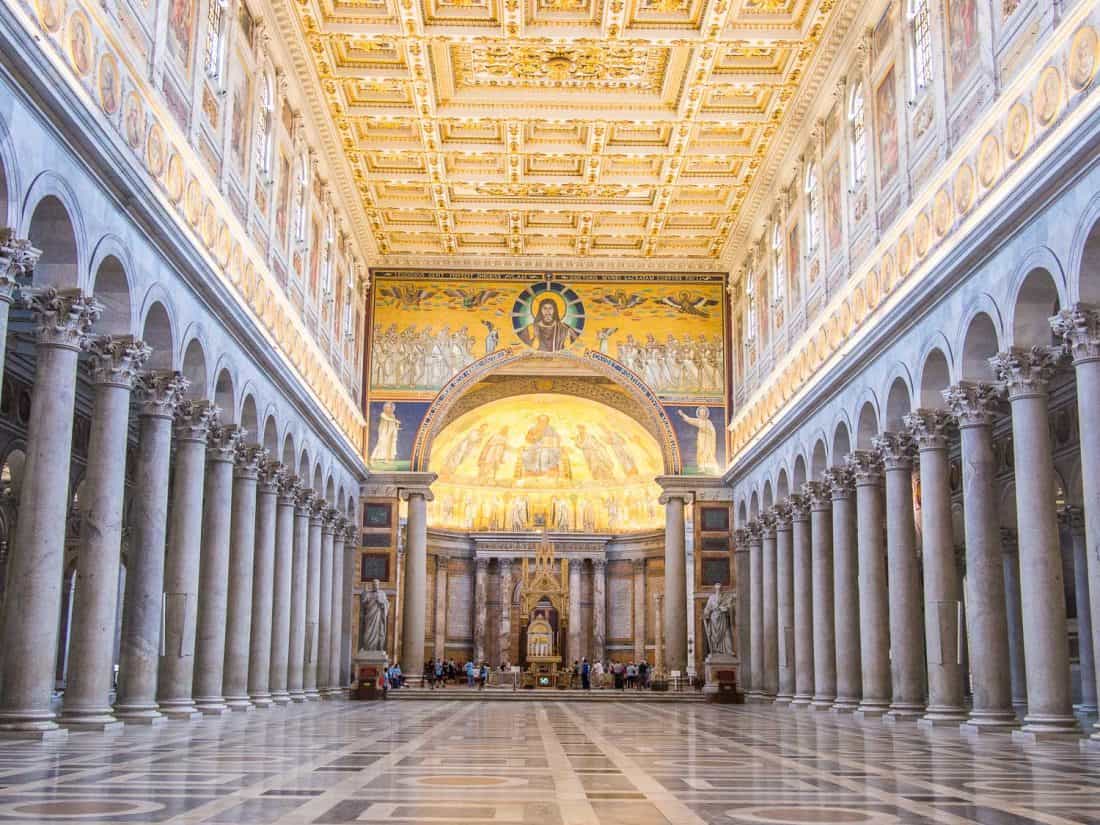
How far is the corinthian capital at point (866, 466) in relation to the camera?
2748 centimetres

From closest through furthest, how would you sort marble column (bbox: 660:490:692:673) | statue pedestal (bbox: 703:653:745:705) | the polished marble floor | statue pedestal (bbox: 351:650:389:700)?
the polished marble floor → statue pedestal (bbox: 351:650:389:700) → statue pedestal (bbox: 703:653:745:705) → marble column (bbox: 660:490:692:673)

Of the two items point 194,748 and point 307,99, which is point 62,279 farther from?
point 307,99

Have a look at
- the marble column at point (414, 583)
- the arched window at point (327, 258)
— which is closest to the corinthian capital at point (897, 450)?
the arched window at point (327, 258)

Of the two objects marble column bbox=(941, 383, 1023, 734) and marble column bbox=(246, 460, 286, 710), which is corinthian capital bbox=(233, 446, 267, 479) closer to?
marble column bbox=(246, 460, 286, 710)

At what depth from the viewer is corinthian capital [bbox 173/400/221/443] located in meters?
23.6

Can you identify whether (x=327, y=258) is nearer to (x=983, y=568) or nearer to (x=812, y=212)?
(x=812, y=212)

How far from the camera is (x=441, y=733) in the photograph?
18.6m

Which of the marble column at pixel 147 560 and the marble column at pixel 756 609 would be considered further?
the marble column at pixel 756 609

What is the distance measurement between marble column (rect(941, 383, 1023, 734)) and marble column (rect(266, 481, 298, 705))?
55.4ft

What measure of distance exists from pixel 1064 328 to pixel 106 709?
14340 mm

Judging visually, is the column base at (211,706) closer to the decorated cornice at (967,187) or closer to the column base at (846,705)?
the column base at (846,705)

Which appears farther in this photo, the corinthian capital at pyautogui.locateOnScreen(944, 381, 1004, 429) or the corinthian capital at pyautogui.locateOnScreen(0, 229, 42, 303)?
the corinthian capital at pyautogui.locateOnScreen(944, 381, 1004, 429)

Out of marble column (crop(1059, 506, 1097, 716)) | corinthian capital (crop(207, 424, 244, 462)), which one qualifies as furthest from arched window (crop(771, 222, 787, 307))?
corinthian capital (crop(207, 424, 244, 462))

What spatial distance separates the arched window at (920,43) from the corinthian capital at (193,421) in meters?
14.9
